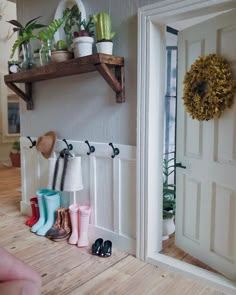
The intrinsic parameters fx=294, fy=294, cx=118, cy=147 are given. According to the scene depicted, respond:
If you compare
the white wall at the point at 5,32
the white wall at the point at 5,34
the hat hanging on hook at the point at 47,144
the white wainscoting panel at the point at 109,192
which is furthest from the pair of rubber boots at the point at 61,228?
the white wall at the point at 5,32

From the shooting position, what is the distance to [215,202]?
2.09 metres

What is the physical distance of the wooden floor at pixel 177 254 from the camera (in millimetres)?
2221

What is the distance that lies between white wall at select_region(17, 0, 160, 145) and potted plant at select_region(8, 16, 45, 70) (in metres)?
0.17

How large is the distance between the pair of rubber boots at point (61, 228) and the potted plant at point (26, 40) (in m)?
1.43

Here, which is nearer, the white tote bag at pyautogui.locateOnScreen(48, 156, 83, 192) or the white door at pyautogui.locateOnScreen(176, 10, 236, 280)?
the white door at pyautogui.locateOnScreen(176, 10, 236, 280)

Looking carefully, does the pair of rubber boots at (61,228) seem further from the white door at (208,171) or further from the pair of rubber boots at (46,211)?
the white door at (208,171)

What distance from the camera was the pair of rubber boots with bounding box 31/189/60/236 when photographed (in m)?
2.75

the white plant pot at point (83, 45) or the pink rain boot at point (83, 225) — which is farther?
the pink rain boot at point (83, 225)

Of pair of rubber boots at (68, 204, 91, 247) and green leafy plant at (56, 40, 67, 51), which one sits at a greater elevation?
green leafy plant at (56, 40, 67, 51)

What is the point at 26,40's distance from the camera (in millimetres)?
2740

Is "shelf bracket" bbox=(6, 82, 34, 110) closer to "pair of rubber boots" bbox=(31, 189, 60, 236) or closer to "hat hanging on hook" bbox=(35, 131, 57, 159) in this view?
"hat hanging on hook" bbox=(35, 131, 57, 159)

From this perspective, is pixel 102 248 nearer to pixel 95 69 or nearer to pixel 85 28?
pixel 95 69

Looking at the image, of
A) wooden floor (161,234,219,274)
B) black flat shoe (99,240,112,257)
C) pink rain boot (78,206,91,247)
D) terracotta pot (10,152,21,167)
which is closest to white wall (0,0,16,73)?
terracotta pot (10,152,21,167)

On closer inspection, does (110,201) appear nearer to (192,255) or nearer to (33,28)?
(192,255)
